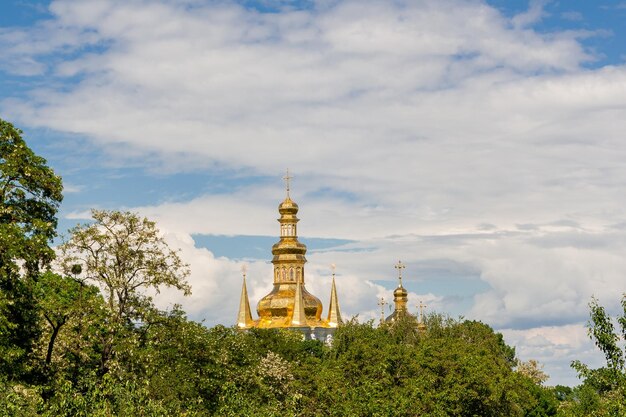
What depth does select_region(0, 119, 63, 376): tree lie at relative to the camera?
1736 inches

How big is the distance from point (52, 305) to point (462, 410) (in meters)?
28.9

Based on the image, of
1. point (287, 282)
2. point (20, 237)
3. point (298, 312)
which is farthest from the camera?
point (287, 282)

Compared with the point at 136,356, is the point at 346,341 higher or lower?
higher

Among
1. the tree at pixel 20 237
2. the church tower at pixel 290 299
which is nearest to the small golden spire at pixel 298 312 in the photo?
the church tower at pixel 290 299

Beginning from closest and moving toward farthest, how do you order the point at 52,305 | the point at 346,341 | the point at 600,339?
the point at 600,339, the point at 52,305, the point at 346,341

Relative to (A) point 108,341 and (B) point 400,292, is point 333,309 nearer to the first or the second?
(B) point 400,292

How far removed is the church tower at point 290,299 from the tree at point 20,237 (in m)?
99.0

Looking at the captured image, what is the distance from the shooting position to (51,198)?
48094 millimetres

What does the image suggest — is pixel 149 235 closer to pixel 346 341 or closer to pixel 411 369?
pixel 411 369

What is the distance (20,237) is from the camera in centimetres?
4469

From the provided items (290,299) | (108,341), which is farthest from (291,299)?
(108,341)

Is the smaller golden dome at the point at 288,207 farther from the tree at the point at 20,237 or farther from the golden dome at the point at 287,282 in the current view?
the tree at the point at 20,237

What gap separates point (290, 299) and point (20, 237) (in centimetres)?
10833

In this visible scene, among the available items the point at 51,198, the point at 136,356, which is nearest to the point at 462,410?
the point at 136,356
